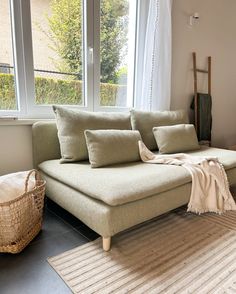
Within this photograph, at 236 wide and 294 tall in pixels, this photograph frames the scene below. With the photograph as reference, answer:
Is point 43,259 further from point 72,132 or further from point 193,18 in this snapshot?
point 193,18

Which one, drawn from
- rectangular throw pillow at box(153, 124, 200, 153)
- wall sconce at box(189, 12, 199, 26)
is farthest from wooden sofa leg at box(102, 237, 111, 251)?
wall sconce at box(189, 12, 199, 26)

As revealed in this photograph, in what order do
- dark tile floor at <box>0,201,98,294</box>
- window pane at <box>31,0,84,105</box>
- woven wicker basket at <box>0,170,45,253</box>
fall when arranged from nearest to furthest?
dark tile floor at <box>0,201,98,294</box>
woven wicker basket at <box>0,170,45,253</box>
window pane at <box>31,0,84,105</box>

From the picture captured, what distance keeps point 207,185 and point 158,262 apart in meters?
0.76

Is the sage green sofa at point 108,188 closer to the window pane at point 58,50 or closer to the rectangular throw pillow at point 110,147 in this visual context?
the rectangular throw pillow at point 110,147

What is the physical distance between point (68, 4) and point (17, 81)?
2.89 ft

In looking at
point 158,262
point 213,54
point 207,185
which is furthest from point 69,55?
point 213,54

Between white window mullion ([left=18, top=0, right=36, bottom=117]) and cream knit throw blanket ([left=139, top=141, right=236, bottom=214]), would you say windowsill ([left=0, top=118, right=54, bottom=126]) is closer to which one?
white window mullion ([left=18, top=0, right=36, bottom=117])

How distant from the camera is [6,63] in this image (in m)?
1.91

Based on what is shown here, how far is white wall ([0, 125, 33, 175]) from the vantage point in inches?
74.1

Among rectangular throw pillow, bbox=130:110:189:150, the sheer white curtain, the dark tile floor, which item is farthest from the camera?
the sheer white curtain

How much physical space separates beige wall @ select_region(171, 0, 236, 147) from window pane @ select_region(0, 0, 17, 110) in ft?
6.21

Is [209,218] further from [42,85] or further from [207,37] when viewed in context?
[207,37]

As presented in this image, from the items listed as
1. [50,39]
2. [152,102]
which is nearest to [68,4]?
[50,39]

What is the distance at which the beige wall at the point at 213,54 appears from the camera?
2928 mm
